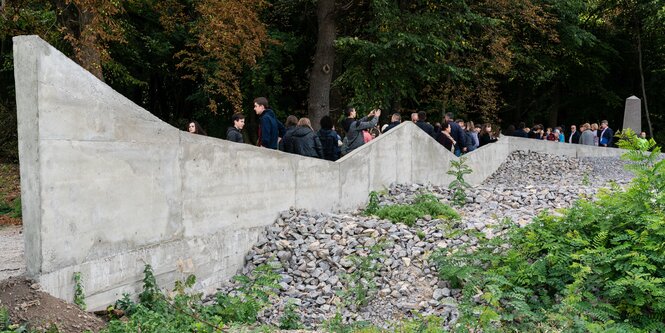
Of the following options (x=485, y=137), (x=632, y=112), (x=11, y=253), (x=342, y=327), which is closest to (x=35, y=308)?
(x=11, y=253)

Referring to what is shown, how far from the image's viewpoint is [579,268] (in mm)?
7902

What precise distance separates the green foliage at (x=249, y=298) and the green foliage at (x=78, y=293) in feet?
4.89

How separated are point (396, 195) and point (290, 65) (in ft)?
44.0

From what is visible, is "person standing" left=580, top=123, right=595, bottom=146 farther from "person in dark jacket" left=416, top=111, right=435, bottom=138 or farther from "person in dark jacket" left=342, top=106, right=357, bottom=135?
"person in dark jacket" left=342, top=106, right=357, bottom=135

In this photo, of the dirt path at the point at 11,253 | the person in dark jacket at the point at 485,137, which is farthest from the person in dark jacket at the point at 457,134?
the dirt path at the point at 11,253

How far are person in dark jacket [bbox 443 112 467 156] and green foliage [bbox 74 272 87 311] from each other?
1257 cm

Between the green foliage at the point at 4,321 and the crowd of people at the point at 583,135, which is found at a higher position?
the crowd of people at the point at 583,135

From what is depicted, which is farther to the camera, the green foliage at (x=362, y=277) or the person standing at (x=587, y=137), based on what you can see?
the person standing at (x=587, y=137)

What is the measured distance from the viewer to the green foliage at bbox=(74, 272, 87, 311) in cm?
622

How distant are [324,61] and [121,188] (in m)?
14.7

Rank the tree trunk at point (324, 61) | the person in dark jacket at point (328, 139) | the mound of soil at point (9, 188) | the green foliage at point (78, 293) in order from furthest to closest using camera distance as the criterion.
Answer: the tree trunk at point (324, 61)
the person in dark jacket at point (328, 139)
the mound of soil at point (9, 188)
the green foliage at point (78, 293)

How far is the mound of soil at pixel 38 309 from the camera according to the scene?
5.55 metres

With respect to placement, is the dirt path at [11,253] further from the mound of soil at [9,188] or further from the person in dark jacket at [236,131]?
the person in dark jacket at [236,131]

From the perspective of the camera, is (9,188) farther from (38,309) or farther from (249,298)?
(38,309)
